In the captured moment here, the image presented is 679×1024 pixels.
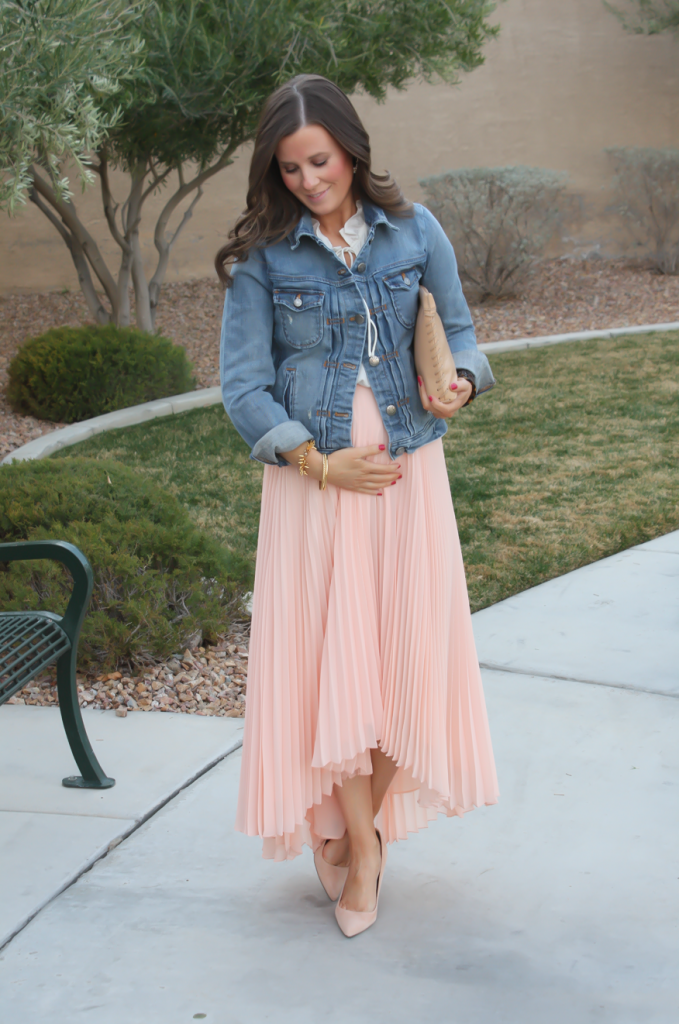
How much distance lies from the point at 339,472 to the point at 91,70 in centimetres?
501

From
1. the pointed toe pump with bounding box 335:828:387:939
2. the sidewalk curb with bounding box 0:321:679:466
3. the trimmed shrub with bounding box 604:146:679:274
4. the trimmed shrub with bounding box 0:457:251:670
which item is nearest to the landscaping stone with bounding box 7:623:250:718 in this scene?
the trimmed shrub with bounding box 0:457:251:670

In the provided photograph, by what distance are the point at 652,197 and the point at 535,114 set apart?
2289mm

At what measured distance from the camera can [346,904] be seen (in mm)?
2299

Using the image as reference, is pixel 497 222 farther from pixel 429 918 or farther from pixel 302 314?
pixel 429 918

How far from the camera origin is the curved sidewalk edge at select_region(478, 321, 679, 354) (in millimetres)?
10414

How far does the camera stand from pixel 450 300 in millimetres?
2291

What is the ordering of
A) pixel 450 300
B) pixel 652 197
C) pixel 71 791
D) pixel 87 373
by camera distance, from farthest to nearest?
pixel 652 197
pixel 87 373
pixel 71 791
pixel 450 300

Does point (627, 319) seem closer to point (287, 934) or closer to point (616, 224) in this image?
point (616, 224)

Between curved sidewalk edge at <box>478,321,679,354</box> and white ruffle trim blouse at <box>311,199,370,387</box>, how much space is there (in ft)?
27.0

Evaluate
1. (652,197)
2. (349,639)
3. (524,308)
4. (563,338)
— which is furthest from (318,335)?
(652,197)

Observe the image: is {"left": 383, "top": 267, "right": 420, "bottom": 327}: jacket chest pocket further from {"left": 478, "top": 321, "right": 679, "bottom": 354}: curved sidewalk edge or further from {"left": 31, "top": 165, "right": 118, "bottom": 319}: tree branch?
{"left": 478, "top": 321, "right": 679, "bottom": 354}: curved sidewalk edge

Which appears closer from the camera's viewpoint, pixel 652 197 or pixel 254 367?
pixel 254 367

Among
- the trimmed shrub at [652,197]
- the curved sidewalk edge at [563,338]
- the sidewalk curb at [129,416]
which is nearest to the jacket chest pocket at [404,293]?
the sidewalk curb at [129,416]

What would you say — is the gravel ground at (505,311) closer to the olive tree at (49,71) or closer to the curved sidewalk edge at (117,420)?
the curved sidewalk edge at (117,420)
